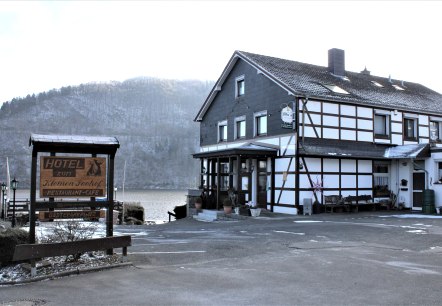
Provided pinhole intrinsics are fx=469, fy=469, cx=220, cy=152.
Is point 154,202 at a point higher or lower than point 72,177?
lower

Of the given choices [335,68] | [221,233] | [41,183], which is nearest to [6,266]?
[41,183]

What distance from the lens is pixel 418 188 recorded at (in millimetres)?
26281

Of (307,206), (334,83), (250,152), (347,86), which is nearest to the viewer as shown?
(307,206)

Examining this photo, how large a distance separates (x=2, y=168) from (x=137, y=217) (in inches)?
3999

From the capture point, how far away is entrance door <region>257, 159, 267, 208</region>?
85.8 ft

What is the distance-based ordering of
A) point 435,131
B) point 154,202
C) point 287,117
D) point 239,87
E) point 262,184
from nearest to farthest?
point 287,117 < point 262,184 < point 435,131 < point 239,87 < point 154,202

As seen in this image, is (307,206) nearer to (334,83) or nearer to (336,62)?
(334,83)

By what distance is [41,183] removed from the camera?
10.0m

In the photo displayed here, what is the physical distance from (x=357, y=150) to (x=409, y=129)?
16.5ft

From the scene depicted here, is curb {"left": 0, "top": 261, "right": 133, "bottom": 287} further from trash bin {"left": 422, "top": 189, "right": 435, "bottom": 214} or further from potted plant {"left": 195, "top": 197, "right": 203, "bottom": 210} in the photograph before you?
trash bin {"left": 422, "top": 189, "right": 435, "bottom": 214}

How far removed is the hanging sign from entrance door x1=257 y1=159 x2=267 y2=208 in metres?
3.11

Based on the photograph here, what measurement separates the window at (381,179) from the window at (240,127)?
7.88 meters

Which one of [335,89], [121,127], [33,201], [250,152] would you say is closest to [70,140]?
[33,201]

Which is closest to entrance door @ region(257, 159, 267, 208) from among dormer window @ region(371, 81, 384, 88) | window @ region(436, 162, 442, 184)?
window @ region(436, 162, 442, 184)
